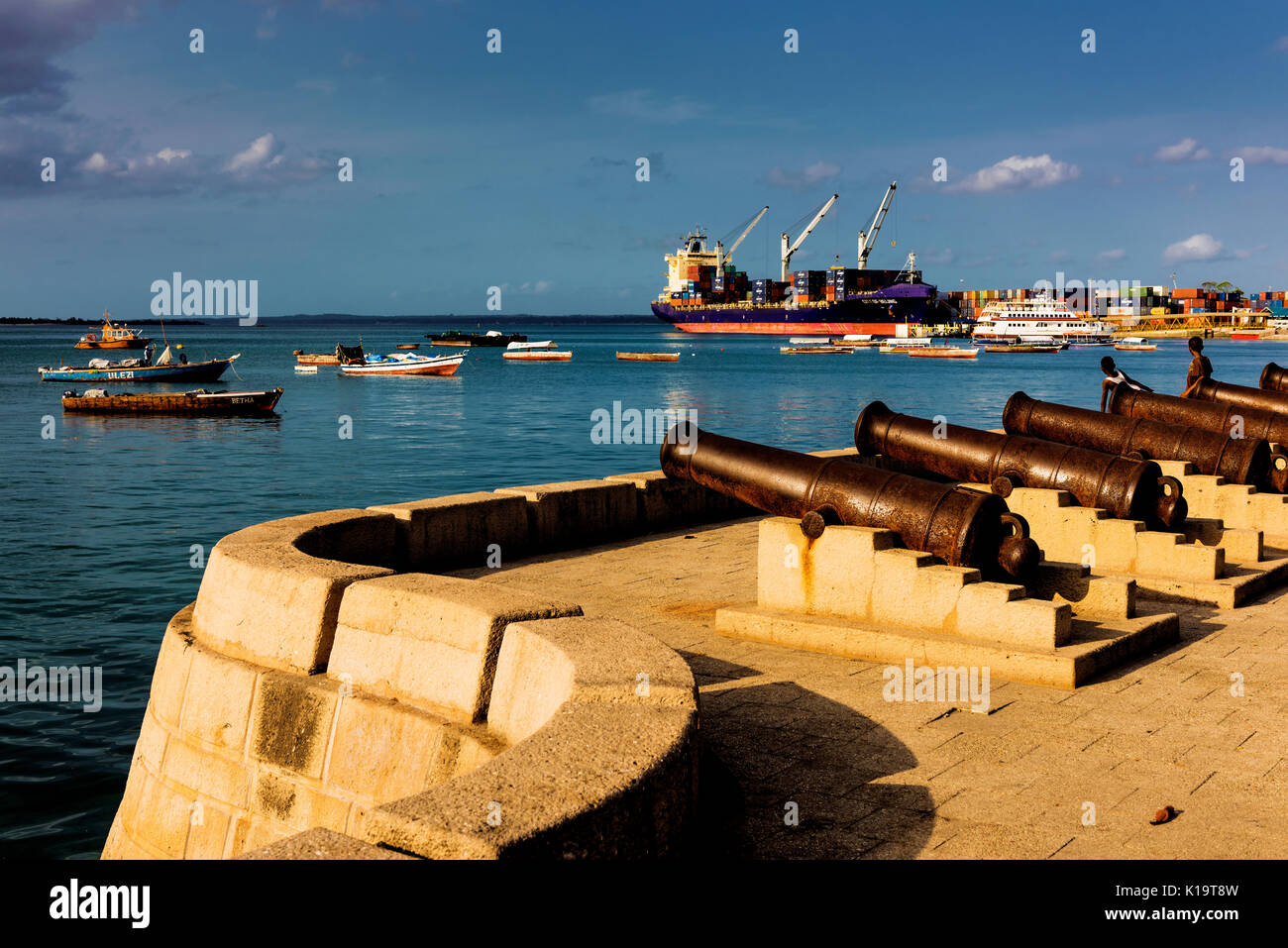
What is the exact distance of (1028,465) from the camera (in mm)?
7934

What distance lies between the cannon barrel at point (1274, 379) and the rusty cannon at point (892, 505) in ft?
29.2

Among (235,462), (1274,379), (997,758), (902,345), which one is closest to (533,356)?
(902,345)

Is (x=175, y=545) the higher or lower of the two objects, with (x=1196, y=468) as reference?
lower

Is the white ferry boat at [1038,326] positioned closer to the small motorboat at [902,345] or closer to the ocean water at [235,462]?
the small motorboat at [902,345]

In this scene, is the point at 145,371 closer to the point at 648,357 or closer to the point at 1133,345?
the point at 648,357

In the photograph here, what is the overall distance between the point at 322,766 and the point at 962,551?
3.36m

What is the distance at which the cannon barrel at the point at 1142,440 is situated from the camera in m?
9.39

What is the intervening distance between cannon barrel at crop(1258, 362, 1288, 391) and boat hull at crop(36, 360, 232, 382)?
64.9m

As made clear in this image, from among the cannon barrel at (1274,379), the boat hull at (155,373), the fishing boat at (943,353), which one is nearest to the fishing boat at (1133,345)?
the fishing boat at (943,353)

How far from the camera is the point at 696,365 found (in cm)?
10662

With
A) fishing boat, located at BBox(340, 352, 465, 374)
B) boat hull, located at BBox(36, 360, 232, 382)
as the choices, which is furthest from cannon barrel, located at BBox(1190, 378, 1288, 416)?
fishing boat, located at BBox(340, 352, 465, 374)
